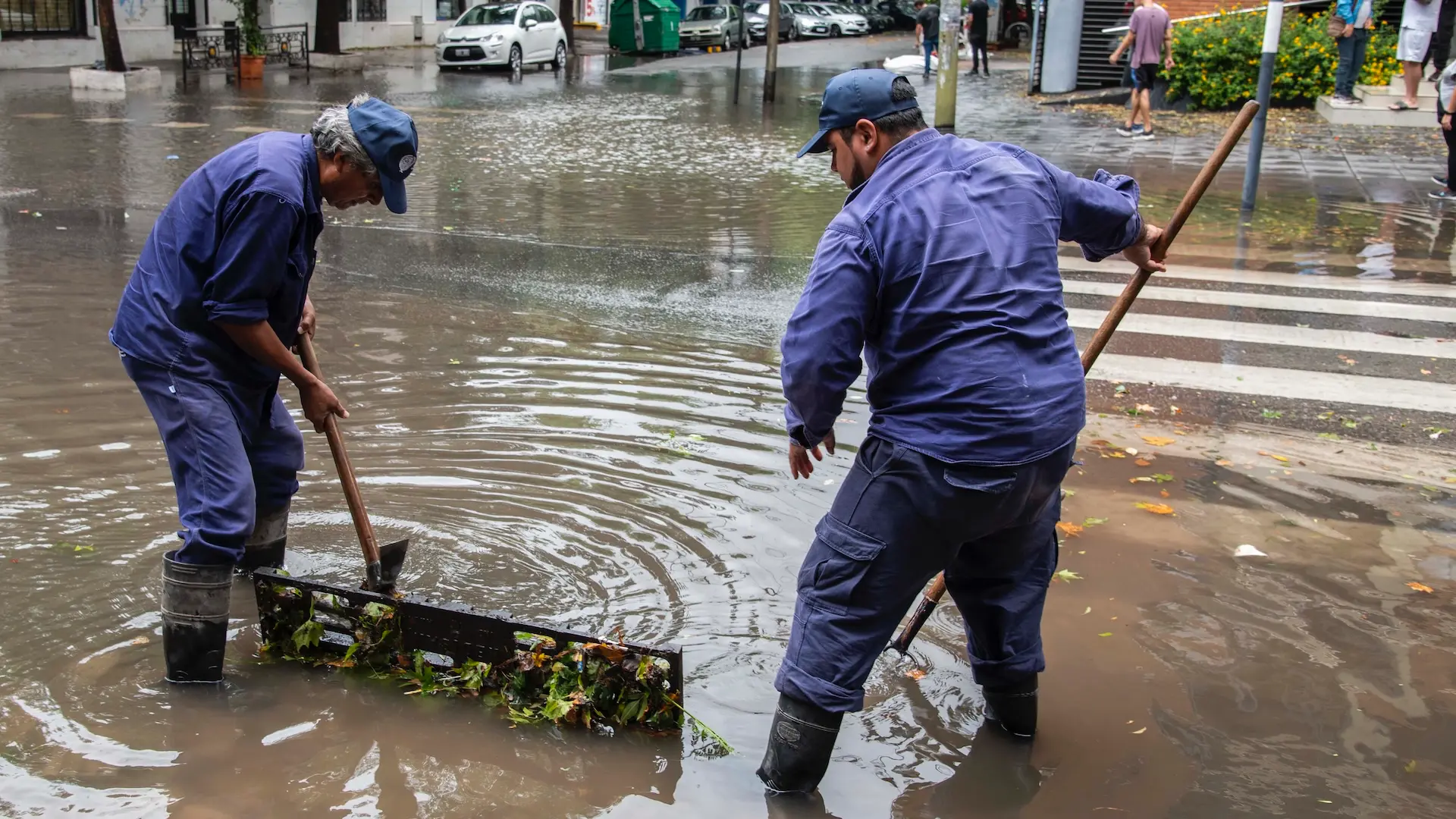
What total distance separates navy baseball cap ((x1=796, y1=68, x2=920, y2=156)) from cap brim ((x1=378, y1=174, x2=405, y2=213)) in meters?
1.28

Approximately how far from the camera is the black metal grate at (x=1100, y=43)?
2119 centimetres

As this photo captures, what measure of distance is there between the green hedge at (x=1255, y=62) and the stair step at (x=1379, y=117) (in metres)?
0.97

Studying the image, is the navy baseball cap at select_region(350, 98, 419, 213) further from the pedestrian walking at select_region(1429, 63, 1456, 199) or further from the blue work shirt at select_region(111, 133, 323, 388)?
the pedestrian walking at select_region(1429, 63, 1456, 199)

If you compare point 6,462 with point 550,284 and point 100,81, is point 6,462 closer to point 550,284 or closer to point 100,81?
point 550,284

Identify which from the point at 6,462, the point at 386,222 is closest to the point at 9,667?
the point at 6,462

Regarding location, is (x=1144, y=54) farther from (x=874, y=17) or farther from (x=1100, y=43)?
(x=874, y=17)

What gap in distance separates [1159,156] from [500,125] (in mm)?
9171

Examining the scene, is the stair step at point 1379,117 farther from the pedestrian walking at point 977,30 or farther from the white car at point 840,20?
the white car at point 840,20

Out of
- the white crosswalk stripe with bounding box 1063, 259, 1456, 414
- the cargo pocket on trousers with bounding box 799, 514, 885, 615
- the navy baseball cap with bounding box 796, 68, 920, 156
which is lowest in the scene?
the white crosswalk stripe with bounding box 1063, 259, 1456, 414

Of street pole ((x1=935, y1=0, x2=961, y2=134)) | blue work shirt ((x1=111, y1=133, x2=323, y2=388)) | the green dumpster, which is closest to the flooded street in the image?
blue work shirt ((x1=111, y1=133, x2=323, y2=388))

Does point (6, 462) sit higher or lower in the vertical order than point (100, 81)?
lower

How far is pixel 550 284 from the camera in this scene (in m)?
8.95

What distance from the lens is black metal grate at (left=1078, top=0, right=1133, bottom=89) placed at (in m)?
21.2

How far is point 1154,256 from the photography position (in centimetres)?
366
